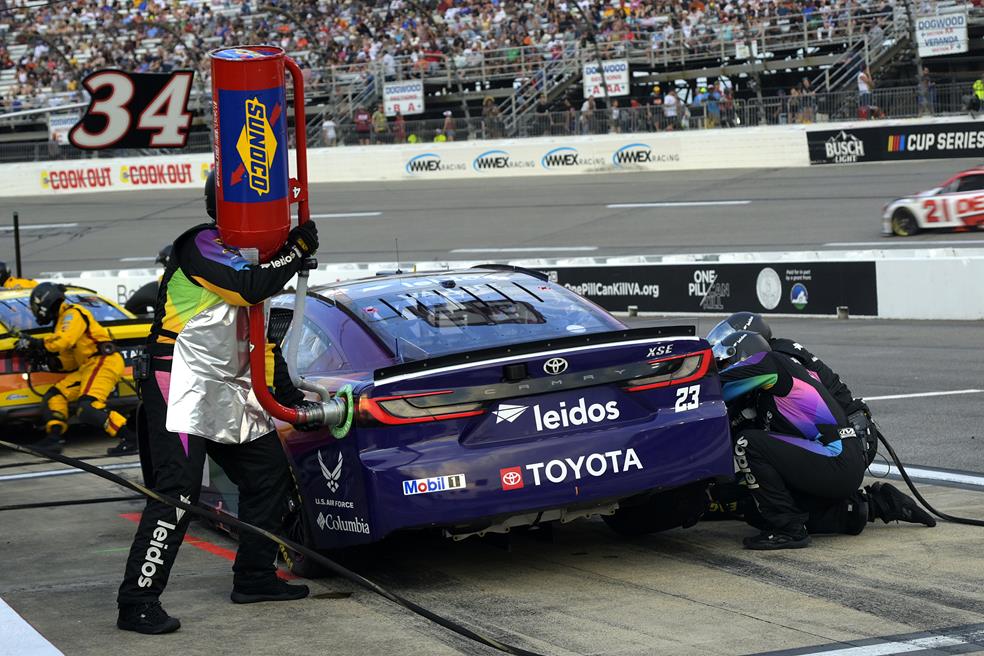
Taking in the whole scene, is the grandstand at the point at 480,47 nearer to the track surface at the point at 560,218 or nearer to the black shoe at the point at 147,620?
the track surface at the point at 560,218

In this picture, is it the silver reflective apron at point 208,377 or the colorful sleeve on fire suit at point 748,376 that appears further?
the colorful sleeve on fire suit at point 748,376

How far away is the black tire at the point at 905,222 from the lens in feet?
89.2

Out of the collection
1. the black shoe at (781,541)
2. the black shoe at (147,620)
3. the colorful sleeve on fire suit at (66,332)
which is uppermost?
the colorful sleeve on fire suit at (66,332)

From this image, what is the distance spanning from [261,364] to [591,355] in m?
1.37

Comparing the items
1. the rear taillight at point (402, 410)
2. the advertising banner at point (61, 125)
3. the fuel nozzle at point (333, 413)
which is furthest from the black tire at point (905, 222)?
the advertising banner at point (61, 125)

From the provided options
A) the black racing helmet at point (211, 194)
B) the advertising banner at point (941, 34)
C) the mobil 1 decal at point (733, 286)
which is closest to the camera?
the black racing helmet at point (211, 194)

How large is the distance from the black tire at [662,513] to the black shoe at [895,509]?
93 centimetres

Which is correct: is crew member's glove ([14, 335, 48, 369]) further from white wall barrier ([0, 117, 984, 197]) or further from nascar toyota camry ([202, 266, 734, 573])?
white wall barrier ([0, 117, 984, 197])

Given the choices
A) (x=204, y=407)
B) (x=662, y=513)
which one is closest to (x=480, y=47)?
(x=662, y=513)

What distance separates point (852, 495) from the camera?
6.68m

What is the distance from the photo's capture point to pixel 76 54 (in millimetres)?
49719

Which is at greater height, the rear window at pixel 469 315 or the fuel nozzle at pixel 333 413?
the rear window at pixel 469 315

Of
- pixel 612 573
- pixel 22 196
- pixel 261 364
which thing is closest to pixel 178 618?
pixel 261 364

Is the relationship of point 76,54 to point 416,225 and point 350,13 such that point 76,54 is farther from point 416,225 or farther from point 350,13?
point 416,225
